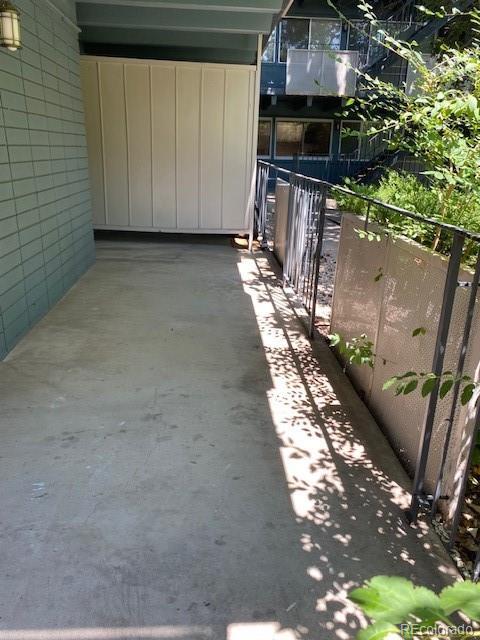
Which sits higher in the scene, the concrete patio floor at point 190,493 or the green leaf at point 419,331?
the green leaf at point 419,331

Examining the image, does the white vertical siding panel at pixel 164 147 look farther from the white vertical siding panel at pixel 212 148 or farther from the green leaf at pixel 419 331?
the green leaf at pixel 419 331

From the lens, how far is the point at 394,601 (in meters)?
0.75

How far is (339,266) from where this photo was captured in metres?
3.70

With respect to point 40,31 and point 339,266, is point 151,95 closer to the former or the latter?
point 40,31

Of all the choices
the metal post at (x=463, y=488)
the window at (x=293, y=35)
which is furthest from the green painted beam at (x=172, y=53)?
the window at (x=293, y=35)

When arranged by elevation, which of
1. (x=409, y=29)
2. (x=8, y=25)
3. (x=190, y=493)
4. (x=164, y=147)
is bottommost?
(x=190, y=493)

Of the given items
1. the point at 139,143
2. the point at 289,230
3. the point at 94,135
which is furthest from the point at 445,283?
the point at 94,135

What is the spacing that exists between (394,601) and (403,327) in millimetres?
1920

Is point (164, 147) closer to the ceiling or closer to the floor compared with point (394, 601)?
closer to the ceiling

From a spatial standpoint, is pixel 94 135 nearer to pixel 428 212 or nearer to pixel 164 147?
pixel 164 147

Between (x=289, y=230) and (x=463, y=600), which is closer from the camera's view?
(x=463, y=600)

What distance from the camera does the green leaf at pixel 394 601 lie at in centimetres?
72

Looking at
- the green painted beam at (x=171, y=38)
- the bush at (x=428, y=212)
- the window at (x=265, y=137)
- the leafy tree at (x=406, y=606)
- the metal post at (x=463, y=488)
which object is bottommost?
the metal post at (x=463, y=488)

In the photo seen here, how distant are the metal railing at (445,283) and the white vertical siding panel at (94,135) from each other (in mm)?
3440
